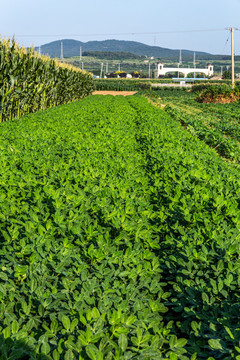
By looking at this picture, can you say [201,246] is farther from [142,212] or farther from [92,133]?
[92,133]

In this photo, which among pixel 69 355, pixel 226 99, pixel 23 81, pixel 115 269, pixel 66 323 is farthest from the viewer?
pixel 226 99

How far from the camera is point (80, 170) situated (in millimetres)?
4852

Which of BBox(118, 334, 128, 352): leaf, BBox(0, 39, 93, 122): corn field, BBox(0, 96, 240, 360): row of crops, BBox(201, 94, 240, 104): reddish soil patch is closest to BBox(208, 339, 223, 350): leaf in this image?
BBox(0, 96, 240, 360): row of crops

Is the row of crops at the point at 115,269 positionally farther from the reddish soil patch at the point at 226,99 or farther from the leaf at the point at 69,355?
the reddish soil patch at the point at 226,99

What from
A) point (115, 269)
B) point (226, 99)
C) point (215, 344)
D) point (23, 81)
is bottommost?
point (215, 344)

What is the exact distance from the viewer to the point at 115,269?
8.61 feet

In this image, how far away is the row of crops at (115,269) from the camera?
1858 mm

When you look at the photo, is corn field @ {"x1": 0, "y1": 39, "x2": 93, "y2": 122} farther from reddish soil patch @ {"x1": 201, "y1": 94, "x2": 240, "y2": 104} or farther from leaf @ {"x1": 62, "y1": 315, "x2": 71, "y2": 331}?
reddish soil patch @ {"x1": 201, "y1": 94, "x2": 240, "y2": 104}

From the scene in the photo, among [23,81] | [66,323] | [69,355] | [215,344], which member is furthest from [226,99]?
[69,355]

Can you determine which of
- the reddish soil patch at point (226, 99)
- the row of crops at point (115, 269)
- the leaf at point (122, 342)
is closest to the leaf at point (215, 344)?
the row of crops at point (115, 269)

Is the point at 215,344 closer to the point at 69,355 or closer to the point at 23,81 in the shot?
the point at 69,355

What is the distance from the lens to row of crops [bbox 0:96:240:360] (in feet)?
6.10

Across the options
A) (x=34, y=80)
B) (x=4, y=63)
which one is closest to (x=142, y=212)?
(x=4, y=63)

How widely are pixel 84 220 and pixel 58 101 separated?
62.2ft
